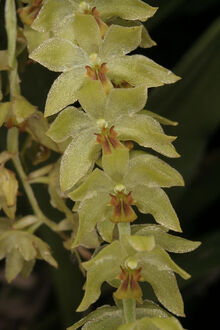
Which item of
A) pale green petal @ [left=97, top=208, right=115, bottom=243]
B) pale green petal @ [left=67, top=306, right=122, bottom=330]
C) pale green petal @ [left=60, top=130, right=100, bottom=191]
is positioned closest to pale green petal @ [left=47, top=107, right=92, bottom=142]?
pale green petal @ [left=60, top=130, right=100, bottom=191]

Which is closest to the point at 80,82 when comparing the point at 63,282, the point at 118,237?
the point at 118,237

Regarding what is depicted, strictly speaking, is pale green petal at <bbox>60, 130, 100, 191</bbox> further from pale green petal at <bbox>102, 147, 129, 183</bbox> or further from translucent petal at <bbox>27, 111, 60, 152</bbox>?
translucent petal at <bbox>27, 111, 60, 152</bbox>

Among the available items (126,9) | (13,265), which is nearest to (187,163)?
(13,265)

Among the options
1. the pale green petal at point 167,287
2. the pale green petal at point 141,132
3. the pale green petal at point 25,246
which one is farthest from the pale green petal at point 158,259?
the pale green petal at point 25,246

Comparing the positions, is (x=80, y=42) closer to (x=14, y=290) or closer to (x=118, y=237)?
(x=118, y=237)

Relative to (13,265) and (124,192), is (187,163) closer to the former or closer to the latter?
(13,265)

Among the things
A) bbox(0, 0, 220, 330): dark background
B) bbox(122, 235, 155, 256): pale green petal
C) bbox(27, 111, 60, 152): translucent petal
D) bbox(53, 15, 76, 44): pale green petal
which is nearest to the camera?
bbox(122, 235, 155, 256): pale green petal
